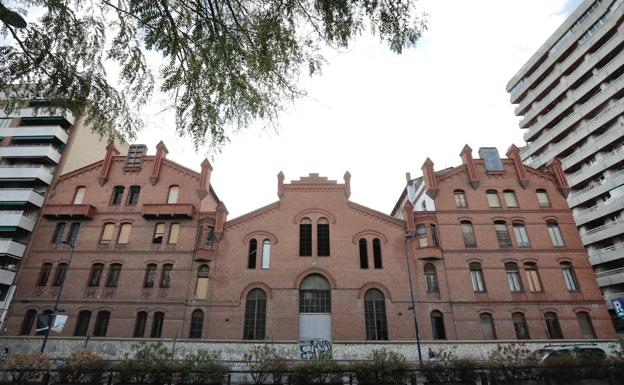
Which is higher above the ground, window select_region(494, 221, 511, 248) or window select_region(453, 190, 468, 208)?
window select_region(453, 190, 468, 208)

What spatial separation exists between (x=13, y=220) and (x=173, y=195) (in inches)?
506

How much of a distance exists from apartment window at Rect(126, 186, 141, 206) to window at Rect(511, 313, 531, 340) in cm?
3131

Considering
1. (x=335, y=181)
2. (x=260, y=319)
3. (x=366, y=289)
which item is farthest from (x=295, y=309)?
(x=335, y=181)

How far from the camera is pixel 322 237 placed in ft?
91.2

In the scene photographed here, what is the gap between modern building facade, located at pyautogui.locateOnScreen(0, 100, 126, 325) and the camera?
90.6 feet

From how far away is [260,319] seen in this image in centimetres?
2503

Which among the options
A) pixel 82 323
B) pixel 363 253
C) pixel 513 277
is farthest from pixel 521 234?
pixel 82 323

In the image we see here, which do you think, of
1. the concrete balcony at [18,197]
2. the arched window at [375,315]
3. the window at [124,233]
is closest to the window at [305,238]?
the arched window at [375,315]

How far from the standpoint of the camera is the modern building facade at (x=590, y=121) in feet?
110

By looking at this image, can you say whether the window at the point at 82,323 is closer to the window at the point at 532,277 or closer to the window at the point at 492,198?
the window at the point at 492,198

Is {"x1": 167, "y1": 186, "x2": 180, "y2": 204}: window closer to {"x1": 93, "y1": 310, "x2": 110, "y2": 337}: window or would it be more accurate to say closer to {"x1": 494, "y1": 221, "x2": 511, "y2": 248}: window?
{"x1": 93, "y1": 310, "x2": 110, "y2": 337}: window

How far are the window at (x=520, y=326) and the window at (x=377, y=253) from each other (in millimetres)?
10054

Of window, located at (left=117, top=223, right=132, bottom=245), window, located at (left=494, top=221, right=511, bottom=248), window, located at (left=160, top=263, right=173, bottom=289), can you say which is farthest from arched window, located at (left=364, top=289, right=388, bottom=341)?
window, located at (left=117, top=223, right=132, bottom=245)

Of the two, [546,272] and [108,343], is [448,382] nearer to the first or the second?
[546,272]
